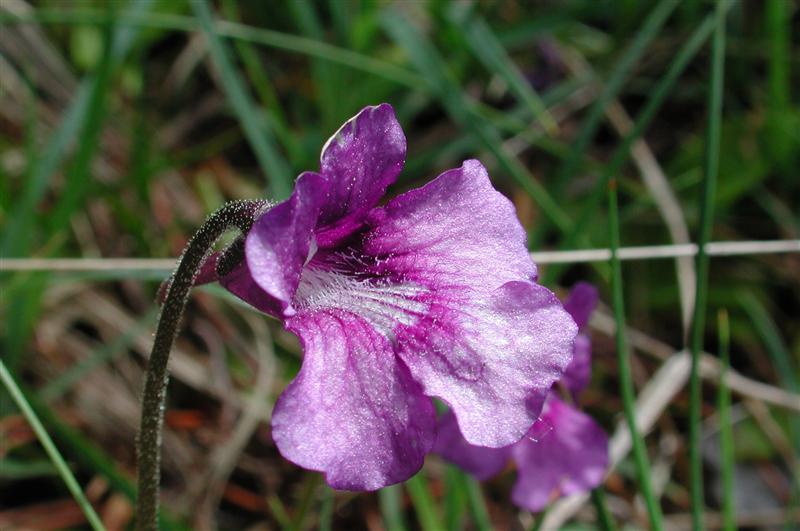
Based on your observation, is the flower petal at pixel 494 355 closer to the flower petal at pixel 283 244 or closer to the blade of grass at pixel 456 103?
the flower petal at pixel 283 244

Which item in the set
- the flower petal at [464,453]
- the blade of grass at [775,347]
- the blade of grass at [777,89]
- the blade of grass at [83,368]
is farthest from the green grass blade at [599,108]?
the blade of grass at [83,368]

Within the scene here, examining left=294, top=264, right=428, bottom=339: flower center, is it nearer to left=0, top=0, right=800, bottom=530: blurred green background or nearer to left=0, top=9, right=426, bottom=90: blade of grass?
left=0, top=0, right=800, bottom=530: blurred green background

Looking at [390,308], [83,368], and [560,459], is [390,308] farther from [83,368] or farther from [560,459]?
[83,368]

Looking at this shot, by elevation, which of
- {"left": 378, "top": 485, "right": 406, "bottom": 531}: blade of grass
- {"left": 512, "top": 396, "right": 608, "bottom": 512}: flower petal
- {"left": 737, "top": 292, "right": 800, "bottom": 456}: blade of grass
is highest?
{"left": 512, "top": 396, "right": 608, "bottom": 512}: flower petal

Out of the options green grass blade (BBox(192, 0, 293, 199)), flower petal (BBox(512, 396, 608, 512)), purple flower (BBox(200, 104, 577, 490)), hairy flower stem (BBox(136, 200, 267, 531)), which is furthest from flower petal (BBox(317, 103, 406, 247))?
green grass blade (BBox(192, 0, 293, 199))

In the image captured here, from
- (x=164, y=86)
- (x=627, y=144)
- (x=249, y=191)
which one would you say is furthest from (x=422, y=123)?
(x=627, y=144)

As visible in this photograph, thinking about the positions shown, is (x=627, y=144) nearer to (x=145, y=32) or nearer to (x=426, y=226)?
(x=426, y=226)
